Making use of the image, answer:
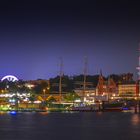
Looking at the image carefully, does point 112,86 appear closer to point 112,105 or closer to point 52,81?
point 52,81

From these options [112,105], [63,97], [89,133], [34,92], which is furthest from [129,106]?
[89,133]

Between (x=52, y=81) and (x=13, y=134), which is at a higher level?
(x=52, y=81)

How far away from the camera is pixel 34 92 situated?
16075cm

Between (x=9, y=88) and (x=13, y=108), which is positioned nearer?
(x=13, y=108)

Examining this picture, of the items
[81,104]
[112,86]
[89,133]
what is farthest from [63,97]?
[89,133]

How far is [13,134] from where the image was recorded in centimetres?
5450

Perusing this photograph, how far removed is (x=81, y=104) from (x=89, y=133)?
82.7 meters

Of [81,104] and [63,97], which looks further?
[63,97]

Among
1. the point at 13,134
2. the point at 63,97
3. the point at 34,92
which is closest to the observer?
the point at 13,134

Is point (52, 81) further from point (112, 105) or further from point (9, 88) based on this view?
point (112, 105)

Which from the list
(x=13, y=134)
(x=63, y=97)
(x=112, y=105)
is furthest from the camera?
(x=63, y=97)

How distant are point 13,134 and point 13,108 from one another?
82.6m

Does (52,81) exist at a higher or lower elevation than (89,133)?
higher

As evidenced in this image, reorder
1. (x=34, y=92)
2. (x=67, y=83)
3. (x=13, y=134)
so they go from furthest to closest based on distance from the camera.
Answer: (x=67, y=83)
(x=34, y=92)
(x=13, y=134)
